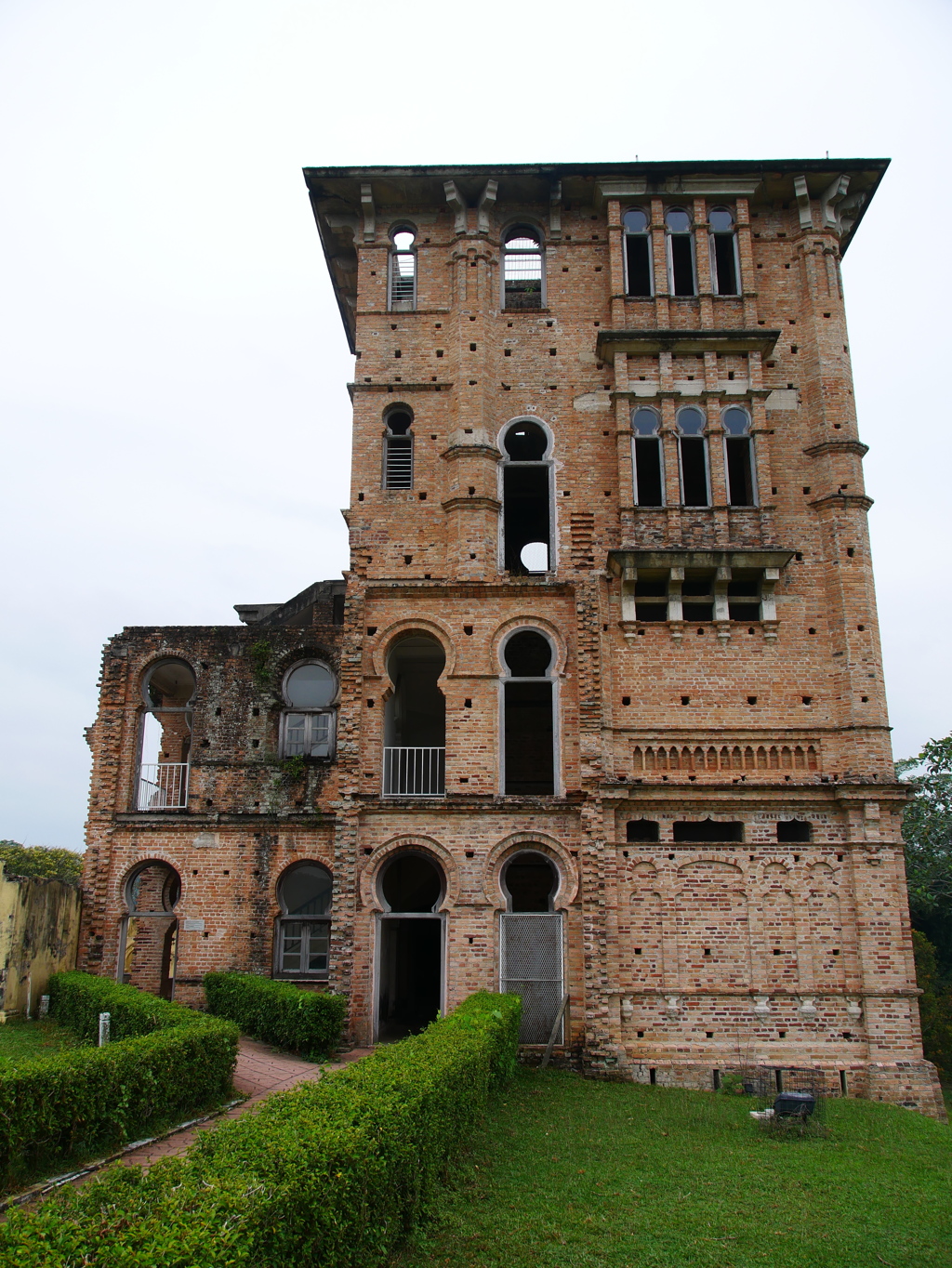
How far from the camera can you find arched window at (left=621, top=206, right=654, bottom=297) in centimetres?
2208

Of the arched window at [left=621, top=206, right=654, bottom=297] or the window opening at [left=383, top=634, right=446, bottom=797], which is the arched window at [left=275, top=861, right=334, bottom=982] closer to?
the window opening at [left=383, top=634, right=446, bottom=797]

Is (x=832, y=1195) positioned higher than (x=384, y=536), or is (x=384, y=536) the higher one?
(x=384, y=536)

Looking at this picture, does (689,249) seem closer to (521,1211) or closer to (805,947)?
(805,947)

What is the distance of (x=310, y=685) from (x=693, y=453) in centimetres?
1015

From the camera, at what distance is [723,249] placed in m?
22.5

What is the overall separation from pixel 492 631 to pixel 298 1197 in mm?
13846

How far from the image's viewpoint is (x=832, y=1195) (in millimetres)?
10773

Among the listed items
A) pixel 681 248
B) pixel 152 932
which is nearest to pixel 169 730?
pixel 152 932

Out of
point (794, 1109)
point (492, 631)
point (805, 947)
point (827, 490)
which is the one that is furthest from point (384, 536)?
point (794, 1109)

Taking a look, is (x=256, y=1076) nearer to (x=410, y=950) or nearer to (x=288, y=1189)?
(x=288, y=1189)

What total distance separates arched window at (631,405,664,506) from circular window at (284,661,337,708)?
8.06 m

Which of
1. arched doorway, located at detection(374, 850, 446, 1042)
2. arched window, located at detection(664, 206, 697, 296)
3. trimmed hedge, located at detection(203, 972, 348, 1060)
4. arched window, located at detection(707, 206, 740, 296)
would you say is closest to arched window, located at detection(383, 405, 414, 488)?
arched window, located at detection(664, 206, 697, 296)

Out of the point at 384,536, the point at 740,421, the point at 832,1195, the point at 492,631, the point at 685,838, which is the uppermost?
the point at 740,421

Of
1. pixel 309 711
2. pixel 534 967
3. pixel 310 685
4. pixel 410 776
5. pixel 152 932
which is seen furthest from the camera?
pixel 152 932
